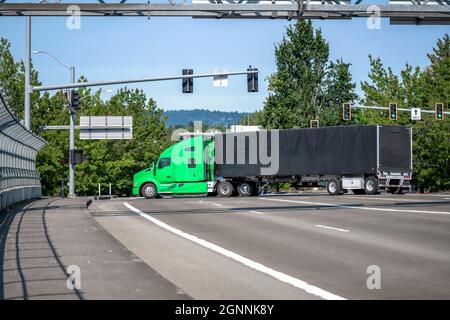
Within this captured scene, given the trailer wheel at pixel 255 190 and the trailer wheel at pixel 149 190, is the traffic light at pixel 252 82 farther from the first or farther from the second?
the trailer wheel at pixel 149 190

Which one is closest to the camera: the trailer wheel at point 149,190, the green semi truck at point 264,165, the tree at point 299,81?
the green semi truck at point 264,165

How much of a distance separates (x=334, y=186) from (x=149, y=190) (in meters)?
11.3

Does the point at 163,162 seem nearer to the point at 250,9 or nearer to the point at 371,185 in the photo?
the point at 371,185

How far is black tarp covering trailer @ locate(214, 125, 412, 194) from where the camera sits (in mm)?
47250

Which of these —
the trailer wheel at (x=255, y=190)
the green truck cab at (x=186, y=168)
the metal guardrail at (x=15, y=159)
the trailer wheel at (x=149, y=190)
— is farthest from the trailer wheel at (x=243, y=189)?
the metal guardrail at (x=15, y=159)

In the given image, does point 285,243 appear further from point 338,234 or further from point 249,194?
point 249,194

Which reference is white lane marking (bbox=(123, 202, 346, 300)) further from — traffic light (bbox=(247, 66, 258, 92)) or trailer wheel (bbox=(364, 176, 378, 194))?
trailer wheel (bbox=(364, 176, 378, 194))

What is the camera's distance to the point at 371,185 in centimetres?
4775

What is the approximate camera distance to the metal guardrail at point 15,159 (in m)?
25.0

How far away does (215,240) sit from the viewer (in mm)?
17328

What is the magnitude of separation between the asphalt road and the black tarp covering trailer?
71.1 ft

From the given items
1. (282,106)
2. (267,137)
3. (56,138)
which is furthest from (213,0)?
(282,106)

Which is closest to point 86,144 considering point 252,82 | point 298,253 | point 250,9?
point 252,82

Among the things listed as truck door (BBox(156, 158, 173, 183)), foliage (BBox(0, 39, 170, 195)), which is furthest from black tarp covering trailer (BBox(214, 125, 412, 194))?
foliage (BBox(0, 39, 170, 195))
